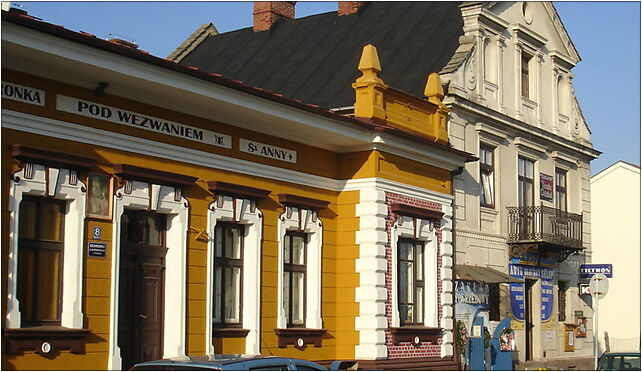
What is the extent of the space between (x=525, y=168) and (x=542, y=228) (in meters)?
1.89

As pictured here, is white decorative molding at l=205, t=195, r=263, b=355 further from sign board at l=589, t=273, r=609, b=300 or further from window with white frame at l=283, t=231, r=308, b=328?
sign board at l=589, t=273, r=609, b=300

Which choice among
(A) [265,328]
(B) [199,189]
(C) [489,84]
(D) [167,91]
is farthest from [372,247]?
(C) [489,84]

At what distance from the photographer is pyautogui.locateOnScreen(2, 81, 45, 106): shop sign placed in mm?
15227

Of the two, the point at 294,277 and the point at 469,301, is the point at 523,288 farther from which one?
the point at 294,277

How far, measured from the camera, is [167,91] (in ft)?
56.6

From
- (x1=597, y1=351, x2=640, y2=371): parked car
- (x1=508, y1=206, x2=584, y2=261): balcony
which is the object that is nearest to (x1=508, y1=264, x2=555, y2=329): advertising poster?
(x1=508, y1=206, x2=584, y2=261): balcony

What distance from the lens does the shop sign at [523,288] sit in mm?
28406

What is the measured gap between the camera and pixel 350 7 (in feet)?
113

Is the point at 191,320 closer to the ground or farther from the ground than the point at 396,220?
closer to the ground

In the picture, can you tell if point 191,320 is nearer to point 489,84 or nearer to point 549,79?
point 489,84

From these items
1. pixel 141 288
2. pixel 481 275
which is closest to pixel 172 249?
pixel 141 288

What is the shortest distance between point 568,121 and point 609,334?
15.4 metres

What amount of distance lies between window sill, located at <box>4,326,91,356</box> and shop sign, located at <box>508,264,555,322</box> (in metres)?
15.1

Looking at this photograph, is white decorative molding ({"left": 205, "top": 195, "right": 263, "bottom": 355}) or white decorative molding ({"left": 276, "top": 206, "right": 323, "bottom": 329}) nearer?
white decorative molding ({"left": 205, "top": 195, "right": 263, "bottom": 355})
